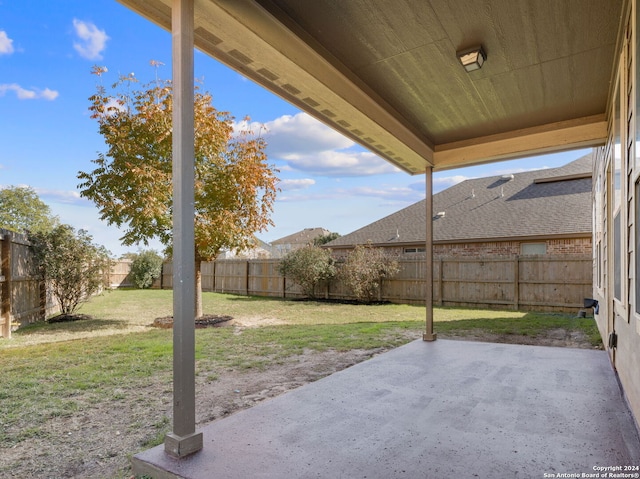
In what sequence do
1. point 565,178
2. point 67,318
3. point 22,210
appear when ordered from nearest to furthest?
point 67,318, point 565,178, point 22,210

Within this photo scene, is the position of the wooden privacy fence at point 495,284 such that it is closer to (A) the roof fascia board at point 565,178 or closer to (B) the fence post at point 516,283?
(B) the fence post at point 516,283

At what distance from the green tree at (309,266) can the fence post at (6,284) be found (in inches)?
303

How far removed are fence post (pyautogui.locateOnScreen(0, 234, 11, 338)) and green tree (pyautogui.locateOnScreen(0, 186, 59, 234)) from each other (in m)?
19.4

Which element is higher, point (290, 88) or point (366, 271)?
point (290, 88)

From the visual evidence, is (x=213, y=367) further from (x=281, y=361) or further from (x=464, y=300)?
(x=464, y=300)

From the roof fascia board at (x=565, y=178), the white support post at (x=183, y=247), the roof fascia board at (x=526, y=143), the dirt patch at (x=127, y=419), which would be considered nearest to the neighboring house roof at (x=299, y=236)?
the roof fascia board at (x=565, y=178)

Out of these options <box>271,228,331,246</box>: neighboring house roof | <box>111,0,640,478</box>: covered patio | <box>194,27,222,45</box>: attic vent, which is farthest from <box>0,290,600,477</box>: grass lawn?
<box>271,228,331,246</box>: neighboring house roof

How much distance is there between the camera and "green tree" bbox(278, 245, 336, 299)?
12.8 meters

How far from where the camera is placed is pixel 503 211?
13.0 m

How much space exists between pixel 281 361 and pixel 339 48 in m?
3.58

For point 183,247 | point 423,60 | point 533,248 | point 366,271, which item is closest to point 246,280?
point 366,271

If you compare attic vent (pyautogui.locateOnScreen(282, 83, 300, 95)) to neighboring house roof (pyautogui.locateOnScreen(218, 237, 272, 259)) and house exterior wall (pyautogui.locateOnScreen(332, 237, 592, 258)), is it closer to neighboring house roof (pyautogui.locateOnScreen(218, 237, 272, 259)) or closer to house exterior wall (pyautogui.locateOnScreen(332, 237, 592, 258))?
neighboring house roof (pyautogui.locateOnScreen(218, 237, 272, 259))

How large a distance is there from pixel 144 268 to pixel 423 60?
1711 centimetres

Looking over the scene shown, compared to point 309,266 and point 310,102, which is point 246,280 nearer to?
point 309,266
